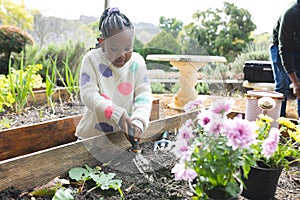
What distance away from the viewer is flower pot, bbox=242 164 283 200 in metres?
0.96

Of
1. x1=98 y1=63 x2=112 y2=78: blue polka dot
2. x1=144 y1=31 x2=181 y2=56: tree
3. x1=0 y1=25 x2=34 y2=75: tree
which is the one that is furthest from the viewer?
x1=0 y1=25 x2=34 y2=75: tree

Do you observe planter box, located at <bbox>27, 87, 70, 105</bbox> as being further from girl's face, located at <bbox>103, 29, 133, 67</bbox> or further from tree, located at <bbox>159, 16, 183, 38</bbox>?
tree, located at <bbox>159, 16, 183, 38</bbox>

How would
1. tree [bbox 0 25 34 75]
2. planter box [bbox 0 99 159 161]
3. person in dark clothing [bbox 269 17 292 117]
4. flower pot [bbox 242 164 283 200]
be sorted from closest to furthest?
flower pot [bbox 242 164 283 200] < planter box [bbox 0 99 159 161] < person in dark clothing [bbox 269 17 292 117] < tree [bbox 0 25 34 75]

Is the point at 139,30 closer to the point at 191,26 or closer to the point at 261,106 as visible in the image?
the point at 261,106

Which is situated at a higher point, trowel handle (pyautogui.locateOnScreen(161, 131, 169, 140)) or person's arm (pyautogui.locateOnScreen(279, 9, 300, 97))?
person's arm (pyautogui.locateOnScreen(279, 9, 300, 97))

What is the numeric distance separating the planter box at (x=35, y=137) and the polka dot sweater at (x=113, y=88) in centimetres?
45

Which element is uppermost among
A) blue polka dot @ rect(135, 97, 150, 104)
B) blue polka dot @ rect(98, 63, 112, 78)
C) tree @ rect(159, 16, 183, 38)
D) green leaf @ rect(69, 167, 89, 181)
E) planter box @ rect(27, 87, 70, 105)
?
tree @ rect(159, 16, 183, 38)

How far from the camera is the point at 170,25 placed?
1.11 m

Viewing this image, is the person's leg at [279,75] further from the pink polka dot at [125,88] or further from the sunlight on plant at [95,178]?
the sunlight on plant at [95,178]

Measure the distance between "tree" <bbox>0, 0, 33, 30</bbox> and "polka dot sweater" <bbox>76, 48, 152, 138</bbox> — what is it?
6.77 metres

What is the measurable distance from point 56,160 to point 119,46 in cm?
48

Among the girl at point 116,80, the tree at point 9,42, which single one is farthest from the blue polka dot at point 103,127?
the tree at point 9,42

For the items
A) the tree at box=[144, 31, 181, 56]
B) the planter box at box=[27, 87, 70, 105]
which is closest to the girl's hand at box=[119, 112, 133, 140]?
the tree at box=[144, 31, 181, 56]

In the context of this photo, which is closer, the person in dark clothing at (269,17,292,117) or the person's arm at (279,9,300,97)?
the person's arm at (279,9,300,97)
